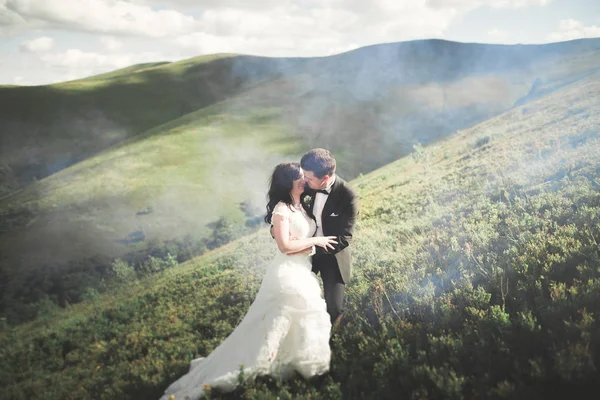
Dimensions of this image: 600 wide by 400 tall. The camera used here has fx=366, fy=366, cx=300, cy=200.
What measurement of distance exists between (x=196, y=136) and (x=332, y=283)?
98275 mm

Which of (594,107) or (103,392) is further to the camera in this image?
(594,107)

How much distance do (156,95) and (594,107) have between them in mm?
169970

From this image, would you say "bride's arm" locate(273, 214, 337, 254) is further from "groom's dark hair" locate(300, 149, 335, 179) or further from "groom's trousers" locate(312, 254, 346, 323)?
"groom's dark hair" locate(300, 149, 335, 179)

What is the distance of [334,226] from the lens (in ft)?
20.0

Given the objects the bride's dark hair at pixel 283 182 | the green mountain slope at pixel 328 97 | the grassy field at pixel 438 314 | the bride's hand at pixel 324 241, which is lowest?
the grassy field at pixel 438 314

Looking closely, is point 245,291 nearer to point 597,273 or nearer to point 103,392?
point 103,392

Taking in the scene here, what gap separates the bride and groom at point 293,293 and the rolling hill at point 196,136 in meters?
53.1

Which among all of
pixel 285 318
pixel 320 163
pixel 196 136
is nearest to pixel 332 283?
pixel 285 318

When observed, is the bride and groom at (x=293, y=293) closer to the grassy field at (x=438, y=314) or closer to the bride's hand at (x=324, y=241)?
the bride's hand at (x=324, y=241)

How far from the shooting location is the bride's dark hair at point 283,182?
5637mm

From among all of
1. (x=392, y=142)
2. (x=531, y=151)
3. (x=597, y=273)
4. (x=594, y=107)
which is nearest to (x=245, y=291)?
(x=597, y=273)

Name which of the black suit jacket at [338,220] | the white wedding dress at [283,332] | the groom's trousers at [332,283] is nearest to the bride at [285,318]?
the white wedding dress at [283,332]

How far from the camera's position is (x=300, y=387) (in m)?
5.39

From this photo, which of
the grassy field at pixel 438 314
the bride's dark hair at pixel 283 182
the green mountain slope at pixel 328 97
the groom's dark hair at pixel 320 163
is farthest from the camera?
the green mountain slope at pixel 328 97
